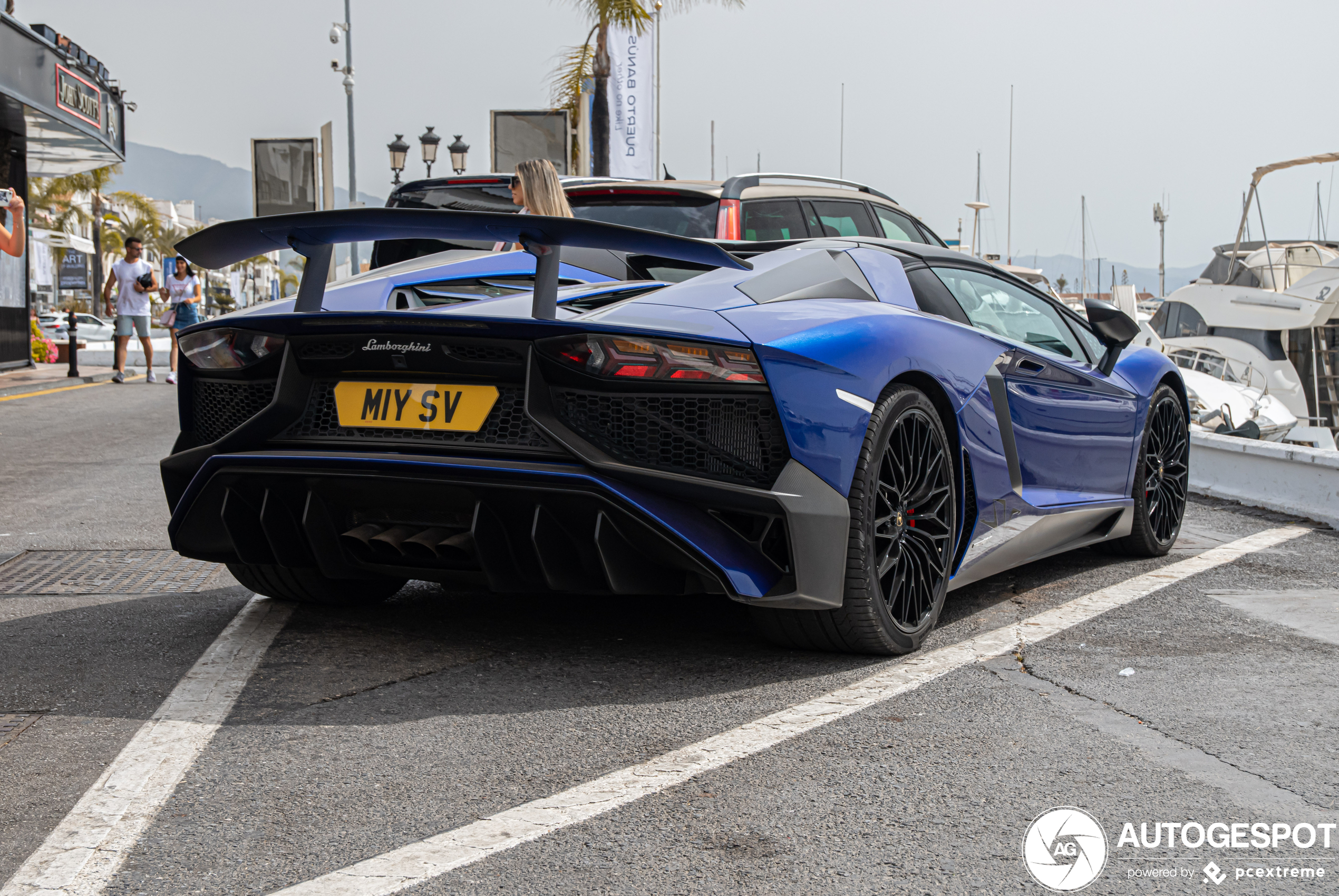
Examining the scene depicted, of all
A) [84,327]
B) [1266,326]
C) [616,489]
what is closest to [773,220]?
[616,489]

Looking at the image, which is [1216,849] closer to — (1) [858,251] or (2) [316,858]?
(2) [316,858]

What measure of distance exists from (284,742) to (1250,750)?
2111mm

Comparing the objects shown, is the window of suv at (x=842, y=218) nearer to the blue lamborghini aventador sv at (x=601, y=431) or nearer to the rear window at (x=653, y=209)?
the rear window at (x=653, y=209)

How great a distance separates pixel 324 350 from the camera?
3.48m

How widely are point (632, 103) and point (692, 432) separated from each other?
67.9ft

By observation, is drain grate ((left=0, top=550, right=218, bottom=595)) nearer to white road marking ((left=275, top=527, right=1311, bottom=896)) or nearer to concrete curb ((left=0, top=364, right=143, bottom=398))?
white road marking ((left=275, top=527, right=1311, bottom=896))

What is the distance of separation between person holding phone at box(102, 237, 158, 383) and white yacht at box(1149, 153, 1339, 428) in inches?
924

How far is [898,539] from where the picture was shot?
366 centimetres

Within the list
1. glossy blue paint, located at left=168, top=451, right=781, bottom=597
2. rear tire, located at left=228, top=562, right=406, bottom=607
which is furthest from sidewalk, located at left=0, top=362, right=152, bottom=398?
glossy blue paint, located at left=168, top=451, right=781, bottom=597

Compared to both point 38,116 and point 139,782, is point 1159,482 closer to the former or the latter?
point 139,782

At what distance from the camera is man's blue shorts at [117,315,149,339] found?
1691 centimetres

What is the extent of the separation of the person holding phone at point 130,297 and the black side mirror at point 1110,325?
13.8 metres

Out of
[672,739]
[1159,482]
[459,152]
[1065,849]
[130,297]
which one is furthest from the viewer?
[459,152]

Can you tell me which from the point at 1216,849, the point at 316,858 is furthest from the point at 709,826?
the point at 1216,849
